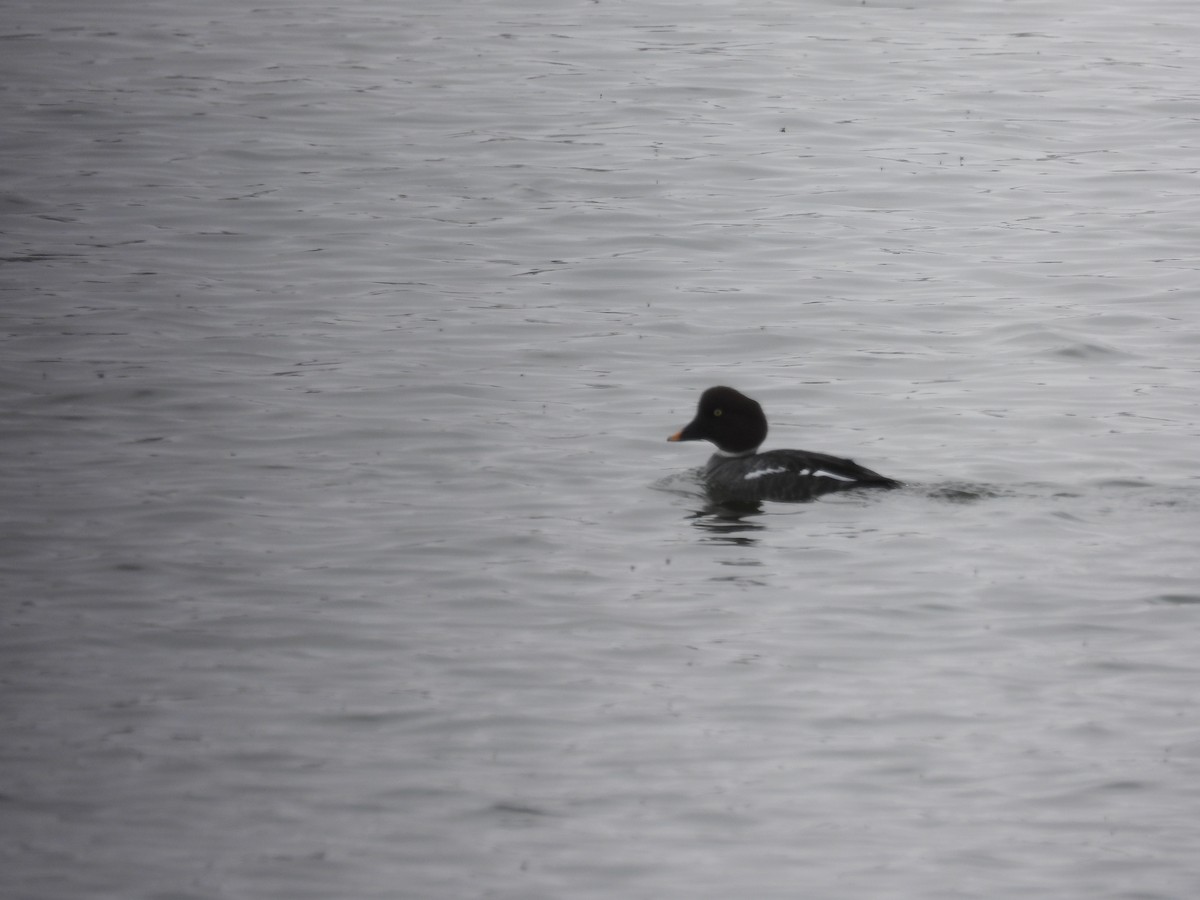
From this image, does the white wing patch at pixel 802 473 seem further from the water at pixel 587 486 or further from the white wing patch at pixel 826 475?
the water at pixel 587 486

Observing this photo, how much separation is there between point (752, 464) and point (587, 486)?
3.56ft

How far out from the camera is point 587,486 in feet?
42.7

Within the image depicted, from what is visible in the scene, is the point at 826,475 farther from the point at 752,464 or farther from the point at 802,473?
the point at 752,464

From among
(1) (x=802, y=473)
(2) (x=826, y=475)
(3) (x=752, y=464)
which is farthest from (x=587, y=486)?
(2) (x=826, y=475)

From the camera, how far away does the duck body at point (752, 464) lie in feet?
41.0

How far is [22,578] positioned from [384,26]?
20856 mm

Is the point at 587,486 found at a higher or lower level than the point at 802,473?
lower

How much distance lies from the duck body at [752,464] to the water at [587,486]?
0.17m

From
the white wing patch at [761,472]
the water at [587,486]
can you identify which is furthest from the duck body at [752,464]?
the water at [587,486]

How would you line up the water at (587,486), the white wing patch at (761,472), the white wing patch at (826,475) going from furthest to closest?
the white wing patch at (761,472), the white wing patch at (826,475), the water at (587,486)

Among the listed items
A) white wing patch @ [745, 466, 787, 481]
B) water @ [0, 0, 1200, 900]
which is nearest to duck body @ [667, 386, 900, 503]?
white wing patch @ [745, 466, 787, 481]

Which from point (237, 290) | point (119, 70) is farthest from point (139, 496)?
point (119, 70)

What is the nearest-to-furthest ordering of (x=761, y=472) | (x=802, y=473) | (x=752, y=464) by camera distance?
(x=802, y=473) < (x=761, y=472) < (x=752, y=464)

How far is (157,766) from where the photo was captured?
28.1ft
